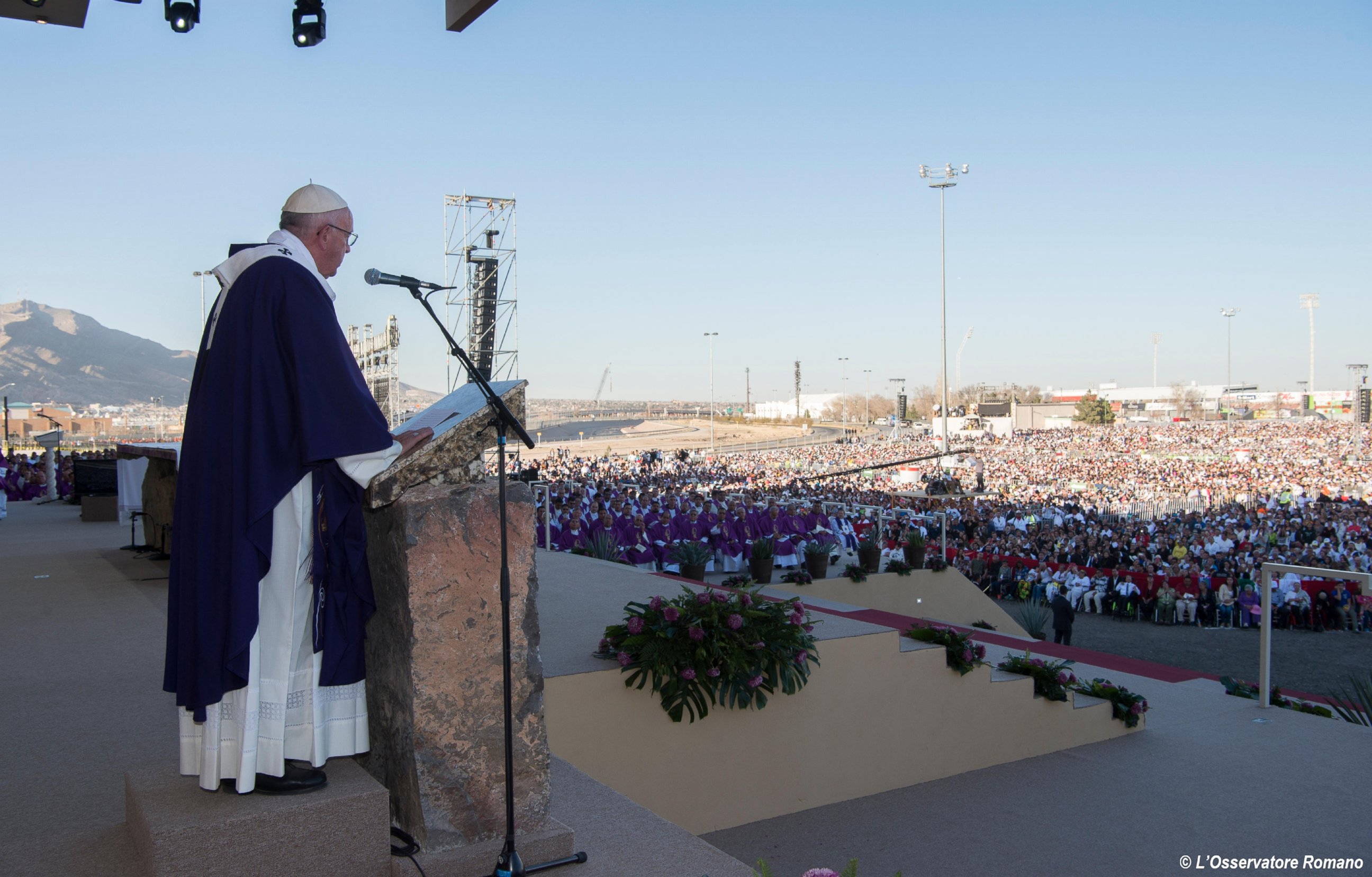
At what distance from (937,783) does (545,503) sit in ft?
21.8

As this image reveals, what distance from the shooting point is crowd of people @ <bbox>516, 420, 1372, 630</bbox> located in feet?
53.0

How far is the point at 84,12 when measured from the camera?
6316mm

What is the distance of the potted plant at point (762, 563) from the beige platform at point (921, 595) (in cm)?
18

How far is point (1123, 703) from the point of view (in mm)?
9086

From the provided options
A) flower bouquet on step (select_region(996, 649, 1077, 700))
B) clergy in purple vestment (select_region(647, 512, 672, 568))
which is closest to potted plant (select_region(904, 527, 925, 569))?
clergy in purple vestment (select_region(647, 512, 672, 568))

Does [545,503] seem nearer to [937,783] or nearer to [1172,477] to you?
[937,783]

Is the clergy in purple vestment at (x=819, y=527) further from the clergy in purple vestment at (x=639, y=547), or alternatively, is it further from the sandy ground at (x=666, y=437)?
the sandy ground at (x=666, y=437)

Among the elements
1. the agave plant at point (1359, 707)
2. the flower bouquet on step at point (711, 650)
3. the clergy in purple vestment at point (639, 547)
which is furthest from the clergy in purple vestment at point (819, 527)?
the flower bouquet on step at point (711, 650)

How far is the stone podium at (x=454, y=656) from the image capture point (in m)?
2.34

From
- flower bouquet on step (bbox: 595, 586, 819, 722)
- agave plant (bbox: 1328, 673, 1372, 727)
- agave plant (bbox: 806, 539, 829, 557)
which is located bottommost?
agave plant (bbox: 1328, 673, 1372, 727)

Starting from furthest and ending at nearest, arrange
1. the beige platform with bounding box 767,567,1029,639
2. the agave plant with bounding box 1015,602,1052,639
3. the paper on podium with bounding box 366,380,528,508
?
the agave plant with bounding box 1015,602,1052,639
the beige platform with bounding box 767,567,1029,639
the paper on podium with bounding box 366,380,528,508

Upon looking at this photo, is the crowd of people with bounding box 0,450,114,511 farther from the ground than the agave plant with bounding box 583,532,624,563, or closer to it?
farther from the ground

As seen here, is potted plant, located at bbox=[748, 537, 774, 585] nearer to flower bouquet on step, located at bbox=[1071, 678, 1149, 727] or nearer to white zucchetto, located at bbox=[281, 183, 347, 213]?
flower bouquet on step, located at bbox=[1071, 678, 1149, 727]

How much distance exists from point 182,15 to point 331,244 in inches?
240
